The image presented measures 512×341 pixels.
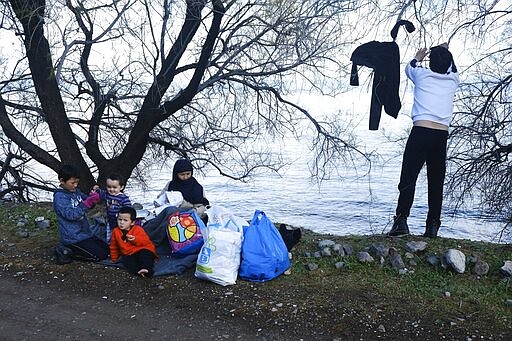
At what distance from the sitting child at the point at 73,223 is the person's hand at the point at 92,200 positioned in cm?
3

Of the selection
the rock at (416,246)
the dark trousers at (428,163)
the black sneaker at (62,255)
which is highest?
the dark trousers at (428,163)

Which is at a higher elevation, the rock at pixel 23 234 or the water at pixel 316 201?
the rock at pixel 23 234

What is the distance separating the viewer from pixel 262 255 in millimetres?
5207

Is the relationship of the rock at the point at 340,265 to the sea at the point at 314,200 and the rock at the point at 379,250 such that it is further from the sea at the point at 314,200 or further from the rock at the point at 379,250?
the sea at the point at 314,200

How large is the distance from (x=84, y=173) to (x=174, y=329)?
16.7 feet

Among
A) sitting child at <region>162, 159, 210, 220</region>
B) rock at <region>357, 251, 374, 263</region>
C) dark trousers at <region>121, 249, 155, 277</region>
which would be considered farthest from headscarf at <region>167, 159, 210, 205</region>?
rock at <region>357, 251, 374, 263</region>

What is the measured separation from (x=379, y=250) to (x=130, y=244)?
2.59 metres

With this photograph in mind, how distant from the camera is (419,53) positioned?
5.84m

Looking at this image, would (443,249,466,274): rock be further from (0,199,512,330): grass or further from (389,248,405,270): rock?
(389,248,405,270): rock

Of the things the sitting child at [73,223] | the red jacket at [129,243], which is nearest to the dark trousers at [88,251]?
the sitting child at [73,223]

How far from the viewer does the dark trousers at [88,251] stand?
18.9 ft

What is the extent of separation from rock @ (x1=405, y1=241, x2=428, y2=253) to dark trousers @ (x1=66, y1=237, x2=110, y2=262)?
127 inches

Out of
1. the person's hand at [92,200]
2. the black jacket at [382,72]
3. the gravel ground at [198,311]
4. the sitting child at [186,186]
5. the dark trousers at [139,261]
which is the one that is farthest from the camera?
the sitting child at [186,186]

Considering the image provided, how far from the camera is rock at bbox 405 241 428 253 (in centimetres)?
550
